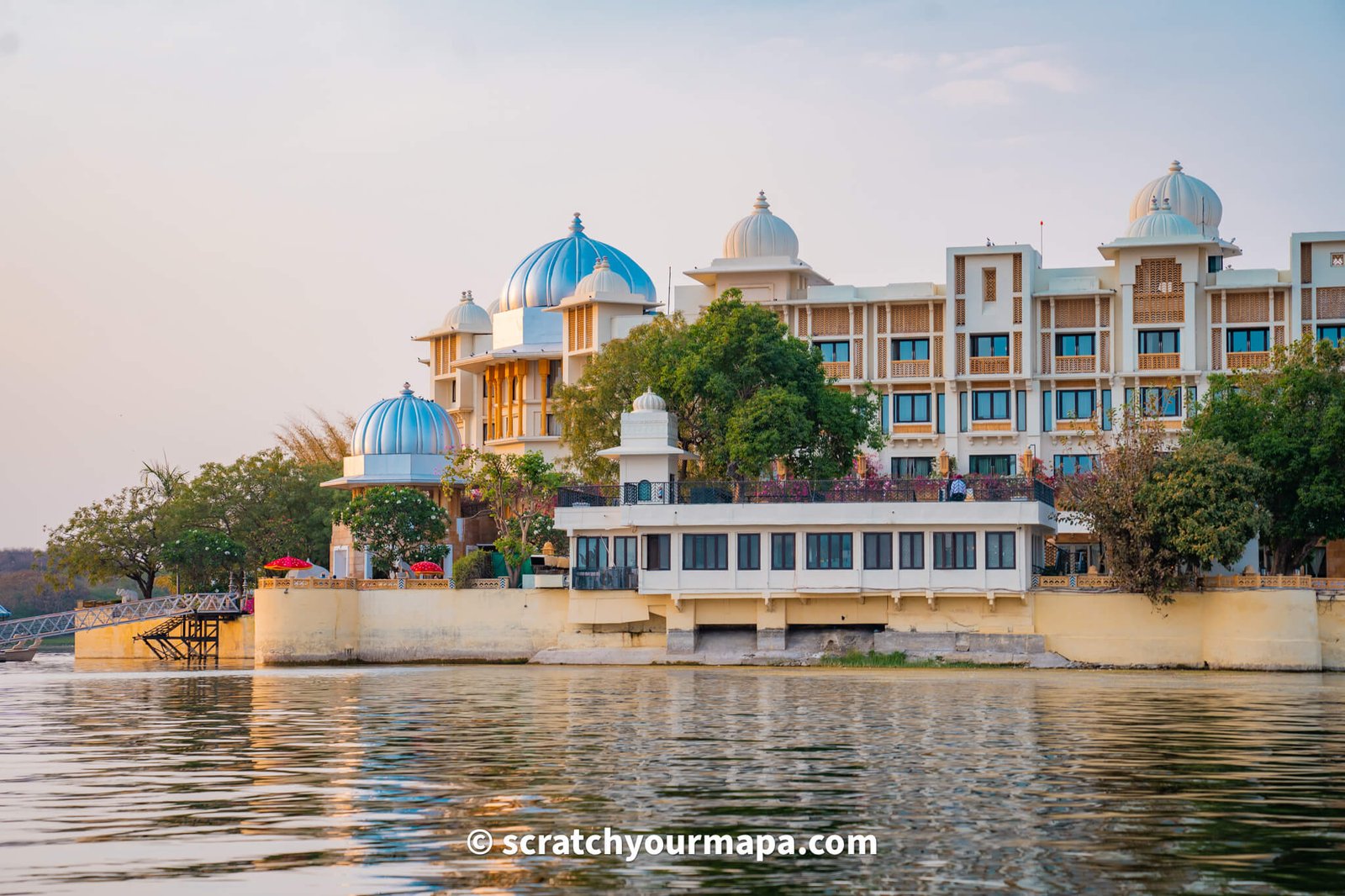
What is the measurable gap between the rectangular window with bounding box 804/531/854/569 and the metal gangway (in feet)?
87.9

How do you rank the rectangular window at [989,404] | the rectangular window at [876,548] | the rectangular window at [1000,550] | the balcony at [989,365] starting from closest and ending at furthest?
the rectangular window at [1000,550] < the rectangular window at [876,548] < the balcony at [989,365] < the rectangular window at [989,404]

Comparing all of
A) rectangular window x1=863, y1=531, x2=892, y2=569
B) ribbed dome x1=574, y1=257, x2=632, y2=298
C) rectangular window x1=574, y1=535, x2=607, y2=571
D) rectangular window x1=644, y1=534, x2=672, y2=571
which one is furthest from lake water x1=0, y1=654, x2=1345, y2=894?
ribbed dome x1=574, y1=257, x2=632, y2=298

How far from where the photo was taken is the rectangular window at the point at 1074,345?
71.0 m

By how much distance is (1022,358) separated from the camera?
232ft

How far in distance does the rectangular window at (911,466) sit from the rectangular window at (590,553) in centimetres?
1952

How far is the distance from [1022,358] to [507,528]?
22.4 meters

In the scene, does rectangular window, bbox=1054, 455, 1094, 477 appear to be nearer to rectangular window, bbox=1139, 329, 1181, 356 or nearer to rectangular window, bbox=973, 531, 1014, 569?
rectangular window, bbox=1139, 329, 1181, 356

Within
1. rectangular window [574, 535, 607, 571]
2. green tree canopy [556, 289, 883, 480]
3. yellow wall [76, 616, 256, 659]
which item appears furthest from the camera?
yellow wall [76, 616, 256, 659]

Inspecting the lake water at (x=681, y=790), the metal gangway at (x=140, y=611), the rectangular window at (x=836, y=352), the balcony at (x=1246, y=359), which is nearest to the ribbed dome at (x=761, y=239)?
the rectangular window at (x=836, y=352)

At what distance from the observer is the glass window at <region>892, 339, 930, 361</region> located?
2876 inches

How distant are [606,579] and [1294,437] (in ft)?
73.7

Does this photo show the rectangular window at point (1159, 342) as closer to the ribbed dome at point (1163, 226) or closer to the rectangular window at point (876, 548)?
the ribbed dome at point (1163, 226)

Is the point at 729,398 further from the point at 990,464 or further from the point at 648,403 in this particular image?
the point at 990,464

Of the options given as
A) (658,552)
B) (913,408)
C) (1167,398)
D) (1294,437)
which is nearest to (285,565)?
(658,552)
